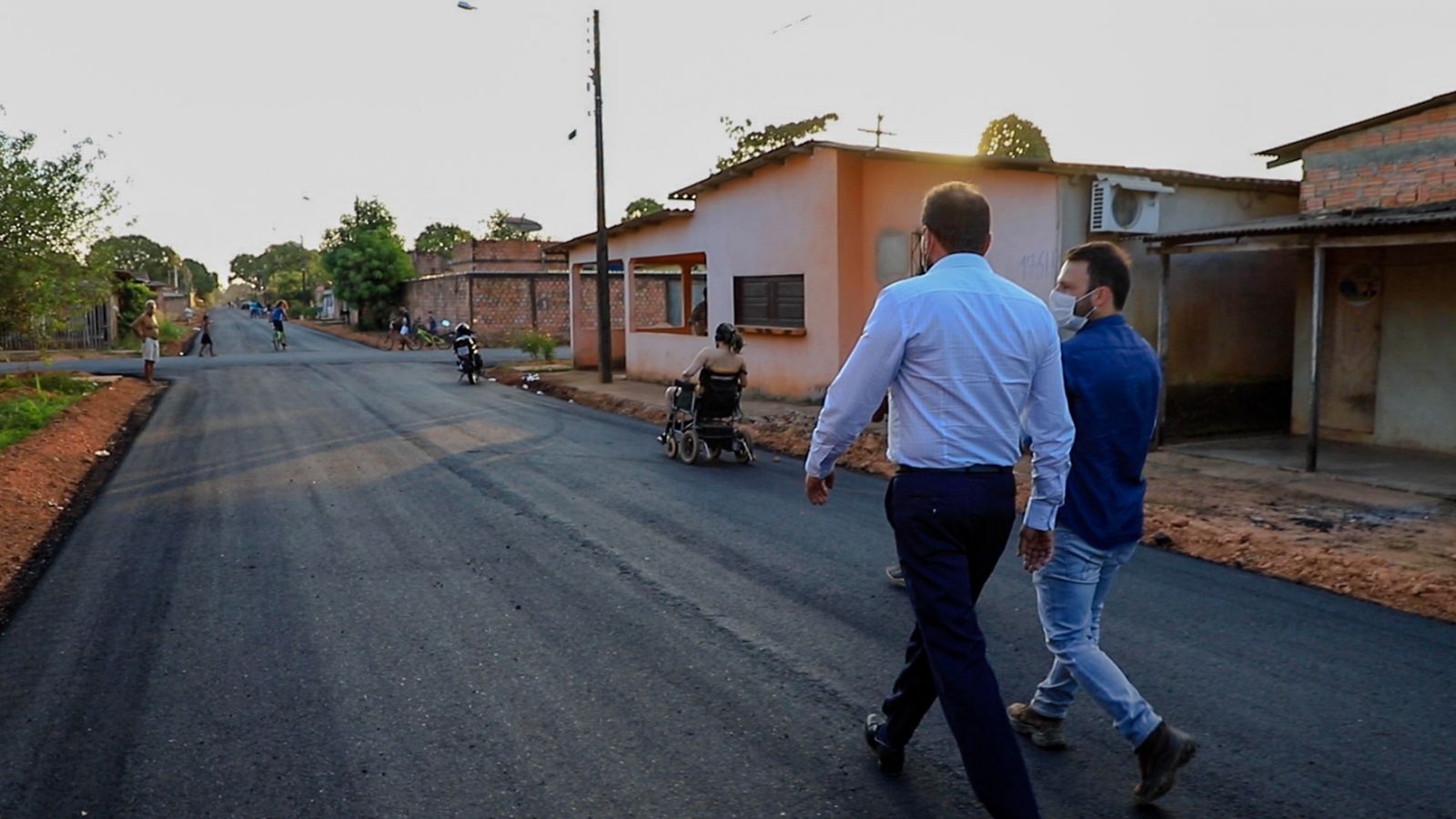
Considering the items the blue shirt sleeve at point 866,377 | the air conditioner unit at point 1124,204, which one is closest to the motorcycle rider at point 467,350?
the air conditioner unit at point 1124,204

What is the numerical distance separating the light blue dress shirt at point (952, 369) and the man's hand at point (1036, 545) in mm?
335

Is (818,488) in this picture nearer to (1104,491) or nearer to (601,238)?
(1104,491)

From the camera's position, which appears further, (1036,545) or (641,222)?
(641,222)

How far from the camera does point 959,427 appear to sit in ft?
10.3

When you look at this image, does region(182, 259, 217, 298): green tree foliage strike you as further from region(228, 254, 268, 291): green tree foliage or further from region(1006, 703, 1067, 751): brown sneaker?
region(1006, 703, 1067, 751): brown sneaker

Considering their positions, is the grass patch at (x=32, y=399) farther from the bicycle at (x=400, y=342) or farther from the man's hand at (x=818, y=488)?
the bicycle at (x=400, y=342)

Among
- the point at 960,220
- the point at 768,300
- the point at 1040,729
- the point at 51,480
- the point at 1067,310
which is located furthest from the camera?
the point at 768,300

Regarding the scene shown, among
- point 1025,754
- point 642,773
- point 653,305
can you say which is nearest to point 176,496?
point 642,773

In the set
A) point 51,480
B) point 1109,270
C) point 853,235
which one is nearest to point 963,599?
point 1109,270

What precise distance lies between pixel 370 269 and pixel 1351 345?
42.3 meters

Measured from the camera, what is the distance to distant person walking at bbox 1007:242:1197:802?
352 cm

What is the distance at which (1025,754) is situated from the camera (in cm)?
395

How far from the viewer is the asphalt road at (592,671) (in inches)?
145

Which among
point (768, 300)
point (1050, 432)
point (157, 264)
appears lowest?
point (1050, 432)
